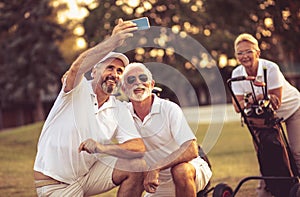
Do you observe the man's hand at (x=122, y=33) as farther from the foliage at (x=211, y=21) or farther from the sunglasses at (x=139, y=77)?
the foliage at (x=211, y=21)

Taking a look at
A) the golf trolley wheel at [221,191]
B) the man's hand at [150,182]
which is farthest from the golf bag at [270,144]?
the man's hand at [150,182]

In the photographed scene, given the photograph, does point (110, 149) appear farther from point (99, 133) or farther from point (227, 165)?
point (227, 165)

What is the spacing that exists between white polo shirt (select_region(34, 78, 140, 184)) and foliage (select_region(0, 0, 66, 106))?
24290 mm

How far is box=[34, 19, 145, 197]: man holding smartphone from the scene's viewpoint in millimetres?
4500

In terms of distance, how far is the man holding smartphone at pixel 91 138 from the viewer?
4.50 m

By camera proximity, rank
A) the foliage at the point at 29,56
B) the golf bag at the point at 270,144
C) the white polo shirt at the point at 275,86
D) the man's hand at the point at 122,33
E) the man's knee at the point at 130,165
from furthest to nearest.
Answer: the foliage at the point at 29,56
the white polo shirt at the point at 275,86
the golf bag at the point at 270,144
the man's knee at the point at 130,165
the man's hand at the point at 122,33

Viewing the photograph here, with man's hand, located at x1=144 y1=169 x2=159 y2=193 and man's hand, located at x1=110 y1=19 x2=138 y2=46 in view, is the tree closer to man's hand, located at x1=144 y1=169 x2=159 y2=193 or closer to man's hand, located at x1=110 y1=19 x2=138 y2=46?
man's hand, located at x1=144 y1=169 x2=159 y2=193

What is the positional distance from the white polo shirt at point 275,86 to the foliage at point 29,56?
23.2m

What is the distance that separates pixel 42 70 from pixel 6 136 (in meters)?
12.5

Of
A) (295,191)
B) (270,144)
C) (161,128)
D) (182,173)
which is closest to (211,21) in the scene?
(270,144)

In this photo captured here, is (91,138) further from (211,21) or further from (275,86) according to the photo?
(211,21)

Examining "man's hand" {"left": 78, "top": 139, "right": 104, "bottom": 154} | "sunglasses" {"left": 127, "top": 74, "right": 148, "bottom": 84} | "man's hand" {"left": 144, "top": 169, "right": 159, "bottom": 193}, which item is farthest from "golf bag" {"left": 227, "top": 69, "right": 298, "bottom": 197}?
"man's hand" {"left": 78, "top": 139, "right": 104, "bottom": 154}

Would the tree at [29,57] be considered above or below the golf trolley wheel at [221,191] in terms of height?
above

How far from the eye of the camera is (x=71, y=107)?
15.1ft
